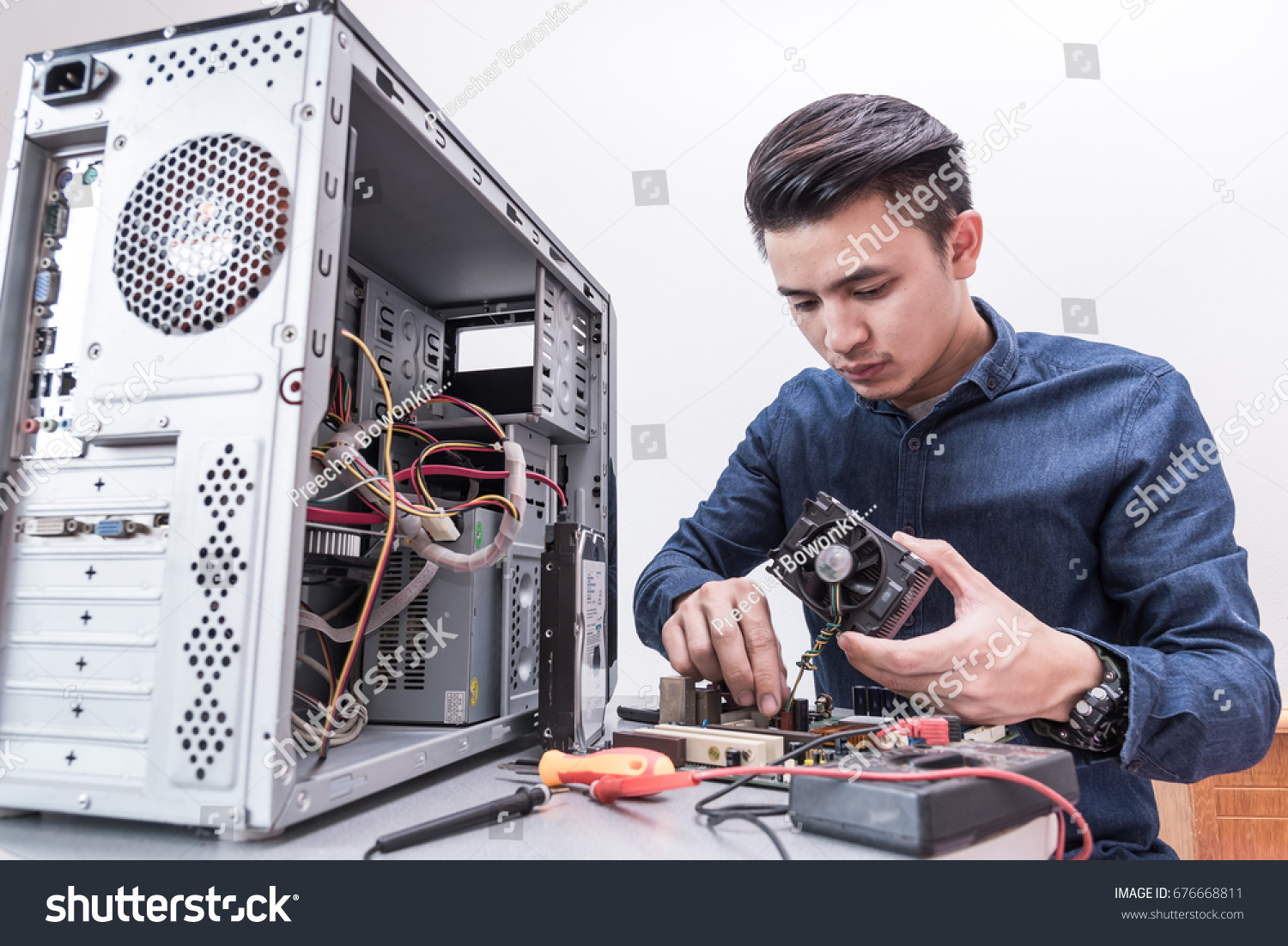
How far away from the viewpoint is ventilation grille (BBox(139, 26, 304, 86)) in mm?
655

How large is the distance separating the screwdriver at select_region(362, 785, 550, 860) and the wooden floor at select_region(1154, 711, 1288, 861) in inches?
74.4

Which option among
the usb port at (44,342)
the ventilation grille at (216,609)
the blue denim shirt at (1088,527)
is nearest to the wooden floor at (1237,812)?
the blue denim shirt at (1088,527)

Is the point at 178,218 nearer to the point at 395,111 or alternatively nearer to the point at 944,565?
the point at 395,111

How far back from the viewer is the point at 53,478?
664 mm

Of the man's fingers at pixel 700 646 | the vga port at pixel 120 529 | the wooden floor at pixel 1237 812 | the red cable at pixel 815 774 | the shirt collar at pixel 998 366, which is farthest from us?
the wooden floor at pixel 1237 812

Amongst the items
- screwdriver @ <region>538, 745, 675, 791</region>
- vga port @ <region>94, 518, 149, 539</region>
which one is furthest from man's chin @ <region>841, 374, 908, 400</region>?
vga port @ <region>94, 518, 149, 539</region>

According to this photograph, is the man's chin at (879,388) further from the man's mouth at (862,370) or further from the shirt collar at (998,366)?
the shirt collar at (998,366)

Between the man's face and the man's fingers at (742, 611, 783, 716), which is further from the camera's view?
the man's face

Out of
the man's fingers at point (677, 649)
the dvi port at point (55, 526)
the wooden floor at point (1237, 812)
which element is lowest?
the wooden floor at point (1237, 812)

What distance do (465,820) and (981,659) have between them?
527mm

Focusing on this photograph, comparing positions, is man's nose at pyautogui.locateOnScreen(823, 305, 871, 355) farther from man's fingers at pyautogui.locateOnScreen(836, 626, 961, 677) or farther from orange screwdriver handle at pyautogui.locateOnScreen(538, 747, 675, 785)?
orange screwdriver handle at pyautogui.locateOnScreen(538, 747, 675, 785)

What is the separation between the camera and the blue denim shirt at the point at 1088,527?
2.83 feet
